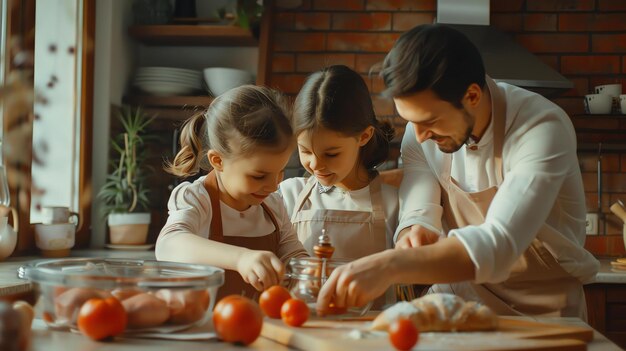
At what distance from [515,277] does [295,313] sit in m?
0.65

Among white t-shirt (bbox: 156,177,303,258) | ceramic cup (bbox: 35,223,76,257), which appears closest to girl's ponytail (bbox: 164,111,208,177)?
white t-shirt (bbox: 156,177,303,258)

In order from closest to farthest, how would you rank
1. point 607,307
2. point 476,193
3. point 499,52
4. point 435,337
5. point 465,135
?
point 435,337 → point 465,135 → point 476,193 → point 607,307 → point 499,52

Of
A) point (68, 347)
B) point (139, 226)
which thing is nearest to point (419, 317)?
point (68, 347)

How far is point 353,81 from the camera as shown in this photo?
1.65 metres

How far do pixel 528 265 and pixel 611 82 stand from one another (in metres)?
2.29

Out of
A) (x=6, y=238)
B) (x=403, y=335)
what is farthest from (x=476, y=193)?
(x=6, y=238)

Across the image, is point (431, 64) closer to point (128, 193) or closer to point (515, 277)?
point (515, 277)

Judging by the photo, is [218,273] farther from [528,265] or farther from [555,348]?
[528,265]

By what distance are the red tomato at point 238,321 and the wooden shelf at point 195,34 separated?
2.38 meters

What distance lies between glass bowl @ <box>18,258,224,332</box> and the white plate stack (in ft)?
7.50

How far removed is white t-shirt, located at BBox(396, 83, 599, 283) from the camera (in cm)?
116

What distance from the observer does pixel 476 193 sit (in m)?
1.49

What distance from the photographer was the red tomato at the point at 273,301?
1110mm

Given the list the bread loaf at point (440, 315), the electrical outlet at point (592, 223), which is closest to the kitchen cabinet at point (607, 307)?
the electrical outlet at point (592, 223)
